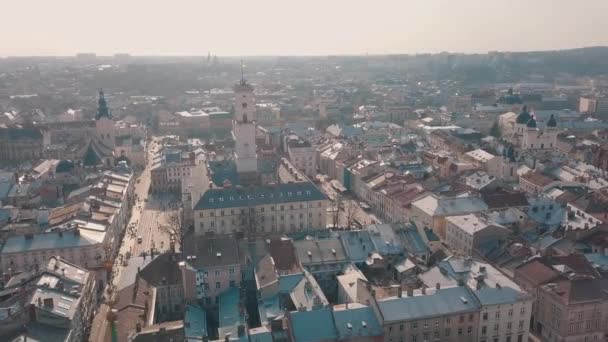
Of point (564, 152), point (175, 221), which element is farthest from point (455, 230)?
point (564, 152)

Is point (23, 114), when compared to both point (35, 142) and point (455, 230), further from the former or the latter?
point (455, 230)

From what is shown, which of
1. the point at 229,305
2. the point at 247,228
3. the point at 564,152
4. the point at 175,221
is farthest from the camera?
the point at 564,152

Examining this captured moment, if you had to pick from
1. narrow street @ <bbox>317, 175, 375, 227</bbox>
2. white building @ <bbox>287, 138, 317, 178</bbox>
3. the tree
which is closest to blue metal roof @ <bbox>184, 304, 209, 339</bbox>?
narrow street @ <bbox>317, 175, 375, 227</bbox>

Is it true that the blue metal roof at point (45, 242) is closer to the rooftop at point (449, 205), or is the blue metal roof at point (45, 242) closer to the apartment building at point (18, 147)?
the rooftop at point (449, 205)

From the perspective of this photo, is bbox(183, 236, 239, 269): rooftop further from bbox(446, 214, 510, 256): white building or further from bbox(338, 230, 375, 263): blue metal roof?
bbox(446, 214, 510, 256): white building

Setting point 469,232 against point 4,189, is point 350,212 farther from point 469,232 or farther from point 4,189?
point 4,189
